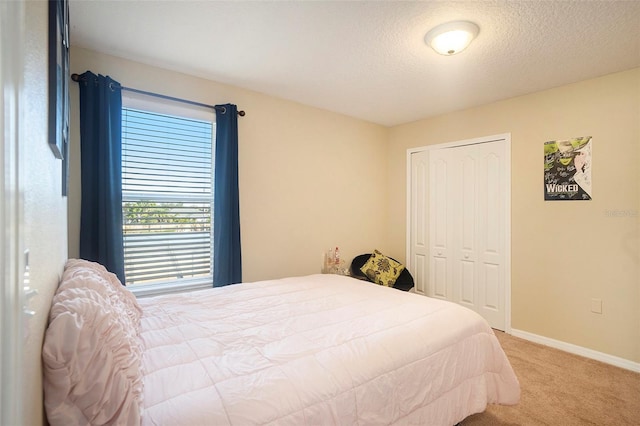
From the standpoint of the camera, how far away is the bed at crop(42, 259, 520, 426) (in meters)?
0.86

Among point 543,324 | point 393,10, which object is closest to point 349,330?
point 393,10

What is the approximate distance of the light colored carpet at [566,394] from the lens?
2.00 m

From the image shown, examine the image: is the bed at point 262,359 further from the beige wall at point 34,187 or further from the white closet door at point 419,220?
the white closet door at point 419,220

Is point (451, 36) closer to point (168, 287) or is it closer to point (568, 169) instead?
point (568, 169)

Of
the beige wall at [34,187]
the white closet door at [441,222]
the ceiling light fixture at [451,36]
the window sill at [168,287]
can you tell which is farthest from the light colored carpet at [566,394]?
the ceiling light fixture at [451,36]

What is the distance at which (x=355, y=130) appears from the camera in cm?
429

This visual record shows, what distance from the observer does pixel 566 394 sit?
7.46 ft

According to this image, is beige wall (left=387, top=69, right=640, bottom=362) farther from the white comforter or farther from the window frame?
the window frame

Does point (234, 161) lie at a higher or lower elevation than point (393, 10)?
lower

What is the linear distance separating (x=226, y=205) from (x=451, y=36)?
2.29m

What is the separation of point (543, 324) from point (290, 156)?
3.21 meters

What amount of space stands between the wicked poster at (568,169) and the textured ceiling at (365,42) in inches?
23.7

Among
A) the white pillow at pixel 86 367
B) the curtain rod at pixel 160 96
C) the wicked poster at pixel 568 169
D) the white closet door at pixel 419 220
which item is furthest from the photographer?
the white closet door at pixel 419 220

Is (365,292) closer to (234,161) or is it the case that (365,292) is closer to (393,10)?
(234,161)
